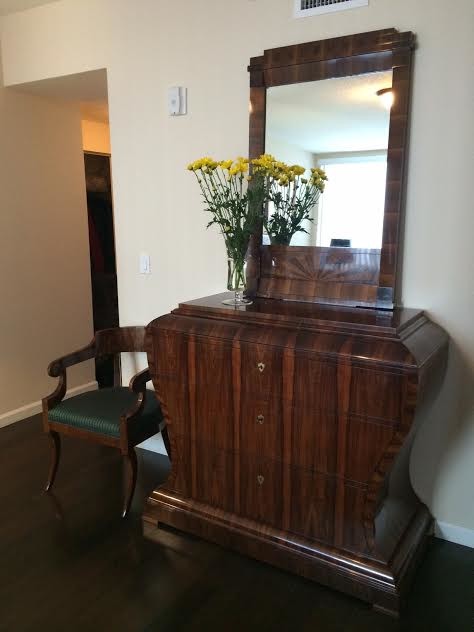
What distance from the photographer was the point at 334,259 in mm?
2154

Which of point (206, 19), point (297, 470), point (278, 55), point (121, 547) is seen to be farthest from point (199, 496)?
point (206, 19)

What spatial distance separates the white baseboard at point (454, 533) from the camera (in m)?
2.09

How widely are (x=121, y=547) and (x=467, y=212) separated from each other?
200 centimetres

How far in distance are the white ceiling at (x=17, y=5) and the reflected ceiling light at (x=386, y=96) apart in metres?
2.05

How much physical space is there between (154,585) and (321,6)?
96.7 inches

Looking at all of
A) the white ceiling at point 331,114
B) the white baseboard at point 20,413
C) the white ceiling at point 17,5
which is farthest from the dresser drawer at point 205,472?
the white ceiling at point 17,5

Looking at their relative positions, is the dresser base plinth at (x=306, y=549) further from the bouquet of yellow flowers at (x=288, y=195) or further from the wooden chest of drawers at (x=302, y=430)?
the bouquet of yellow flowers at (x=288, y=195)

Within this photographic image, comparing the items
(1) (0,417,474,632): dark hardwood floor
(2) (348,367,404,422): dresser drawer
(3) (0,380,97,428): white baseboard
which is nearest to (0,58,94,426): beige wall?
(3) (0,380,97,428): white baseboard

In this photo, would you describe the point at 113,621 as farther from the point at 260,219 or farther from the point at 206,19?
the point at 206,19

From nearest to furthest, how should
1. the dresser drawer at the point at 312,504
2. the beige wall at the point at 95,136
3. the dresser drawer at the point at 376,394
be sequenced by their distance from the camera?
the dresser drawer at the point at 376,394 → the dresser drawer at the point at 312,504 → the beige wall at the point at 95,136

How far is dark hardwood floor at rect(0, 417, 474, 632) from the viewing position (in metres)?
1.69

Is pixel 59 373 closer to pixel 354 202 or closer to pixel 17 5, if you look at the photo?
pixel 354 202

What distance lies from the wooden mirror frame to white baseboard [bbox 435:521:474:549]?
1.02m

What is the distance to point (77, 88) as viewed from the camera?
3.14 meters
